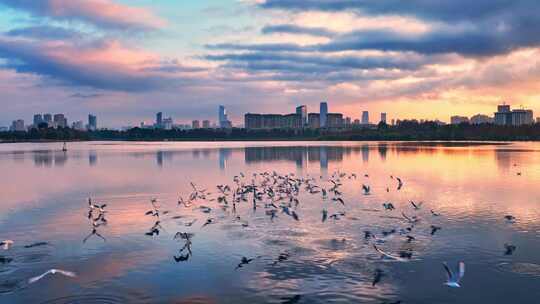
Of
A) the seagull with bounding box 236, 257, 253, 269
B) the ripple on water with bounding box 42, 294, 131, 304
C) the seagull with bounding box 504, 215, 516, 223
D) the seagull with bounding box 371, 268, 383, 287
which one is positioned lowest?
the ripple on water with bounding box 42, 294, 131, 304

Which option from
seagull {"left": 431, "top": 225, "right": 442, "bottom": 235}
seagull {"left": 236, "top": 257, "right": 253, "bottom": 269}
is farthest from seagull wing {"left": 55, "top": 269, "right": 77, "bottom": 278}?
seagull {"left": 431, "top": 225, "right": 442, "bottom": 235}

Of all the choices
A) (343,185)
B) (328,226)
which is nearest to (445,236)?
(328,226)

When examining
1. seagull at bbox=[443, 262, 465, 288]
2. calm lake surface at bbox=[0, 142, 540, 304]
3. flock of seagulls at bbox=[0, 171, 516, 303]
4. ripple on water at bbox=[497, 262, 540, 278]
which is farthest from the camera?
flock of seagulls at bbox=[0, 171, 516, 303]

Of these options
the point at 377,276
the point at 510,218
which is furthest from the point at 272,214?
the point at 510,218

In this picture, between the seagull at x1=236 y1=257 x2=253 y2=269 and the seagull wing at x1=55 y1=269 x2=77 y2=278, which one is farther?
the seagull at x1=236 y1=257 x2=253 y2=269

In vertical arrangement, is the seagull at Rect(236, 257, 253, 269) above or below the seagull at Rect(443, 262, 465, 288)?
below

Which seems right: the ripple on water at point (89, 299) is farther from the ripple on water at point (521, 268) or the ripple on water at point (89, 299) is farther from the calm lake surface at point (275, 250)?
the ripple on water at point (521, 268)

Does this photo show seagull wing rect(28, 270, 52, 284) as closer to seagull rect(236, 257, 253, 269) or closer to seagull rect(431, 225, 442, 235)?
seagull rect(236, 257, 253, 269)

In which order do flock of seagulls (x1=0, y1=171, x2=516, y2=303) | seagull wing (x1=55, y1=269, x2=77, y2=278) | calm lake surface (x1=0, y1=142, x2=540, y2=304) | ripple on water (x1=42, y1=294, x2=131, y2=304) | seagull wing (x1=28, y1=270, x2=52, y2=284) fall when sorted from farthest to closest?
flock of seagulls (x1=0, y1=171, x2=516, y2=303) → seagull wing (x1=55, y1=269, x2=77, y2=278) → seagull wing (x1=28, y1=270, x2=52, y2=284) → calm lake surface (x1=0, y1=142, x2=540, y2=304) → ripple on water (x1=42, y1=294, x2=131, y2=304)

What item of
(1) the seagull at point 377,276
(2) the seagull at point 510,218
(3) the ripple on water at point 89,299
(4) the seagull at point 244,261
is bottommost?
(3) the ripple on water at point 89,299

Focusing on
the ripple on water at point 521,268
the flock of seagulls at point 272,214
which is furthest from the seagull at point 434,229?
the ripple on water at point 521,268

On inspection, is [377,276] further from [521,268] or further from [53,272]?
[53,272]

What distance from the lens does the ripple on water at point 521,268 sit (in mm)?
12953

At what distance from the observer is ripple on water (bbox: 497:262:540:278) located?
42.5 feet
